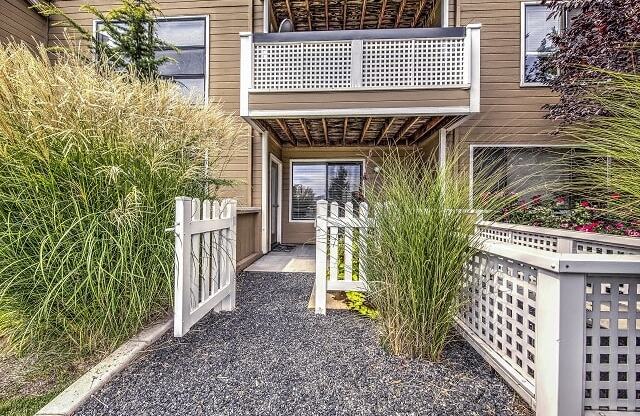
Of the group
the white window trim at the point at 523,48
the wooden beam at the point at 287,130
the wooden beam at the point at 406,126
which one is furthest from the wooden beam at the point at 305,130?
the white window trim at the point at 523,48

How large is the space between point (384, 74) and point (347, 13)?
2551mm

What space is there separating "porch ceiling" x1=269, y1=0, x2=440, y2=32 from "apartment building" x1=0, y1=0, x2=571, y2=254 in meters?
0.03

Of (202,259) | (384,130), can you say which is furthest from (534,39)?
(202,259)

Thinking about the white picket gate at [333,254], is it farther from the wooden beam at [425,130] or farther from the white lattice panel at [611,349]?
the wooden beam at [425,130]

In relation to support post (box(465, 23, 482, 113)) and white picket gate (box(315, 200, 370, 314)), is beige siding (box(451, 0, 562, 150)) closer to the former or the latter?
support post (box(465, 23, 482, 113))

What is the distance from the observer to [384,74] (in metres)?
4.74

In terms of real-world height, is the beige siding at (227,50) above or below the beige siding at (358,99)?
above

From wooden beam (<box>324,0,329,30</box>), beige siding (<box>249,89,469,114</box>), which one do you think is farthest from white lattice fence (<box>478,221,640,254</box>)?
wooden beam (<box>324,0,329,30</box>)

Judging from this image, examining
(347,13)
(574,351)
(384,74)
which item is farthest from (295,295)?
(347,13)

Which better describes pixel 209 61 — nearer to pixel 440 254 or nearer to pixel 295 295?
pixel 295 295

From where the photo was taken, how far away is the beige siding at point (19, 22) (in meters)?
5.51

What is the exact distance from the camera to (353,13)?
6.34 meters

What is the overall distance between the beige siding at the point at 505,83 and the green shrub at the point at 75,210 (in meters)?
5.42

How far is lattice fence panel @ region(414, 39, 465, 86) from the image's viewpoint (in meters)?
4.62
